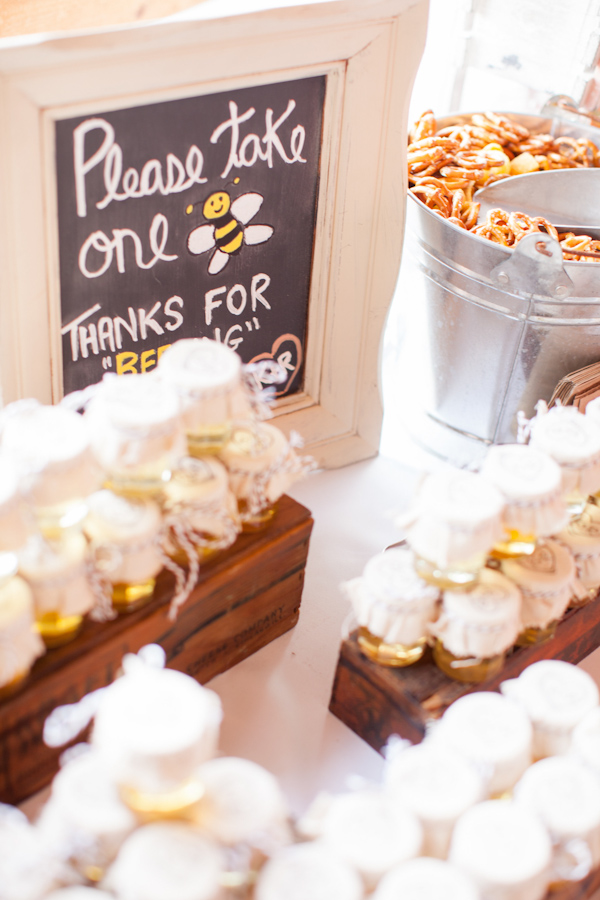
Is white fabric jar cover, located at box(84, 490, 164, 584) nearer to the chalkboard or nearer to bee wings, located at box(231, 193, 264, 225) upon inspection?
the chalkboard

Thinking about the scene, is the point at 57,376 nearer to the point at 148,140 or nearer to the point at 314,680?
the point at 148,140

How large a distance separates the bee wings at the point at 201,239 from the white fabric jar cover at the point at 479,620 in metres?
0.43

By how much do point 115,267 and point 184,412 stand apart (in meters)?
0.23

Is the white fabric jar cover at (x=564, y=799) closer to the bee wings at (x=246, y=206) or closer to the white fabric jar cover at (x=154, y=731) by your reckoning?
the white fabric jar cover at (x=154, y=731)

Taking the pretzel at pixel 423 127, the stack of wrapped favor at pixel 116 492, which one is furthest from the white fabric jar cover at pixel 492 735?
the pretzel at pixel 423 127

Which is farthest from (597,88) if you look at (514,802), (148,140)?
(514,802)

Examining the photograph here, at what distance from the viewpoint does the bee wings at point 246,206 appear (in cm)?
91

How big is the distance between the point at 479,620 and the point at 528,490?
0.34ft

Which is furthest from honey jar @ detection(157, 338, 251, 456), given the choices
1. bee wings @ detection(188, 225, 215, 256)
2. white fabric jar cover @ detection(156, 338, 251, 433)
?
bee wings @ detection(188, 225, 215, 256)

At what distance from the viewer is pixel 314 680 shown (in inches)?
33.5

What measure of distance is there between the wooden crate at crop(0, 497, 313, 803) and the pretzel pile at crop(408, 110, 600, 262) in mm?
457

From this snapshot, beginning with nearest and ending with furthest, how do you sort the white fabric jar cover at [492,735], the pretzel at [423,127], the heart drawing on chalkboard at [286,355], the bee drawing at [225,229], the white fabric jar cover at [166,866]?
1. the white fabric jar cover at [166,866]
2. the white fabric jar cover at [492,735]
3. the bee drawing at [225,229]
4. the heart drawing on chalkboard at [286,355]
5. the pretzel at [423,127]

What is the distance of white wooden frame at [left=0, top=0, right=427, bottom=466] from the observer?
2.41 feet

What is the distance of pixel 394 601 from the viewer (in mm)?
684
